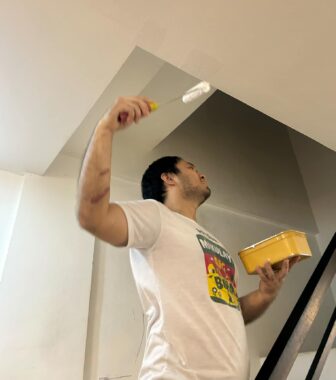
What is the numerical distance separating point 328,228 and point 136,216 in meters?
2.80

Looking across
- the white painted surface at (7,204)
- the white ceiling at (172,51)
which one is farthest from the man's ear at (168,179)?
the white painted surface at (7,204)

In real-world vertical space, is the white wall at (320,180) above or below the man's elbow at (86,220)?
above

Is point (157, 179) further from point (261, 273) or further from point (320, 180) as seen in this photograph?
point (320, 180)

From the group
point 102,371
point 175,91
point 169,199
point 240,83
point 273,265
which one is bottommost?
point 102,371

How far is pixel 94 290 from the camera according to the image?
4.52 ft

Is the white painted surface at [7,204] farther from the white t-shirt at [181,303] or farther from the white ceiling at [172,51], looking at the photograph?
the white t-shirt at [181,303]

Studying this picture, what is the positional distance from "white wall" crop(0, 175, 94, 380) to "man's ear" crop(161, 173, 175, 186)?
20.7 inches

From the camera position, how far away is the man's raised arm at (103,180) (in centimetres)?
67

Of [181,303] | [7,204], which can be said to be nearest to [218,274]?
[181,303]

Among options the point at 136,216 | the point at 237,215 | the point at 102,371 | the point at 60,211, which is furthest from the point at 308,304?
the point at 237,215

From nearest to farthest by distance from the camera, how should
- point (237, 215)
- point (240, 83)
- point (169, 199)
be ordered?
point (240, 83) < point (169, 199) < point (237, 215)

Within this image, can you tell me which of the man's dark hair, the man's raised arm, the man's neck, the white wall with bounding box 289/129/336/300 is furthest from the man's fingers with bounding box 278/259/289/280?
the white wall with bounding box 289/129/336/300

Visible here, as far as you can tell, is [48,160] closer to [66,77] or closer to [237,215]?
[66,77]

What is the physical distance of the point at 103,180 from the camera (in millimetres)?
679
